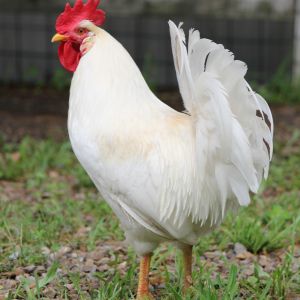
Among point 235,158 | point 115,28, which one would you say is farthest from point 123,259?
point 115,28

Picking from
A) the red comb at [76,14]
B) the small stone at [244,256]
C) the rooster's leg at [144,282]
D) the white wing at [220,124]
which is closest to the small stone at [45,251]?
the rooster's leg at [144,282]

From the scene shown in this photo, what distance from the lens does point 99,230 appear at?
502 centimetres

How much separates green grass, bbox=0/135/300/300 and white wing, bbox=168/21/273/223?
1.63 feet

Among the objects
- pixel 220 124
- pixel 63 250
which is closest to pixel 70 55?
pixel 220 124

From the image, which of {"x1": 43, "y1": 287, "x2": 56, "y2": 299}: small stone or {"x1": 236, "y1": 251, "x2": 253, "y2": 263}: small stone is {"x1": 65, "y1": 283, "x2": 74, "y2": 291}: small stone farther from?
{"x1": 236, "y1": 251, "x2": 253, "y2": 263}: small stone

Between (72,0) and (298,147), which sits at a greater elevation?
(72,0)

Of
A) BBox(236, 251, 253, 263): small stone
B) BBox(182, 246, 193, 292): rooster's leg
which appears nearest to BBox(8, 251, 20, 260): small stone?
BBox(182, 246, 193, 292): rooster's leg

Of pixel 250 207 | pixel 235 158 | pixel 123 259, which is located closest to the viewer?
pixel 235 158

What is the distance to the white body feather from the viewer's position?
338cm

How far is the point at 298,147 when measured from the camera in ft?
24.3

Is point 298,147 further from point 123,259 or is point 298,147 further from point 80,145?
point 80,145

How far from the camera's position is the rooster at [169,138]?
339 cm

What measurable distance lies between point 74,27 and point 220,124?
40.4 inches

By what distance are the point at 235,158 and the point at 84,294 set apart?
116cm
